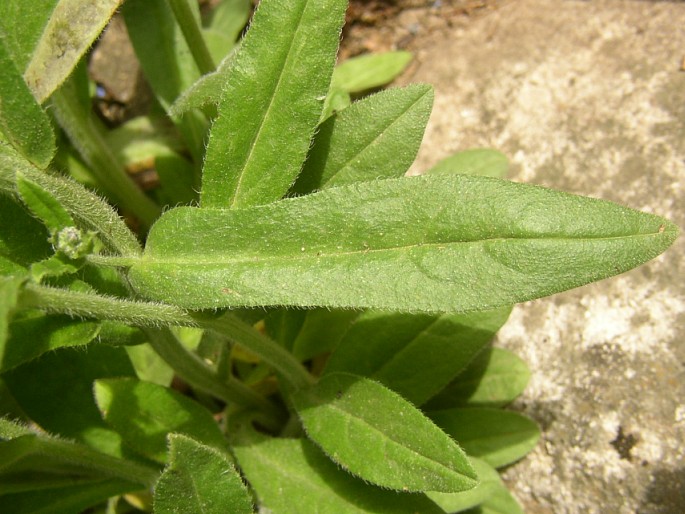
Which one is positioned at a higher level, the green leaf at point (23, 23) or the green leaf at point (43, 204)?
the green leaf at point (23, 23)

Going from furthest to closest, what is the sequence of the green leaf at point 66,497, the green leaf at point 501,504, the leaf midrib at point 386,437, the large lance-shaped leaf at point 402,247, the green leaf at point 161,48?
the green leaf at point 161,48 < the green leaf at point 501,504 < the green leaf at point 66,497 < the leaf midrib at point 386,437 < the large lance-shaped leaf at point 402,247

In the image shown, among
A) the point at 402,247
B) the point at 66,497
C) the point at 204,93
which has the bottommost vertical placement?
the point at 66,497

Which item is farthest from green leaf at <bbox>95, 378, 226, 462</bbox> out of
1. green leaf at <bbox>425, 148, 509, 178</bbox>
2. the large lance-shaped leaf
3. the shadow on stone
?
the shadow on stone

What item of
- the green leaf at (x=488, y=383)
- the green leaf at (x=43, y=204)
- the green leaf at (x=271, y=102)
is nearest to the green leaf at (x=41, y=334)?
the green leaf at (x=43, y=204)

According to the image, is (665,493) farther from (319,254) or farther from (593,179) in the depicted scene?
(319,254)

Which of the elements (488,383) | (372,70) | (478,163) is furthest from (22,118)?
(372,70)

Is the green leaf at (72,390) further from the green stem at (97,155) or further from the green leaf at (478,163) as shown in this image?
the green leaf at (478,163)

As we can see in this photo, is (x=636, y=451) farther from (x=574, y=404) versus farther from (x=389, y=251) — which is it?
(x=389, y=251)
